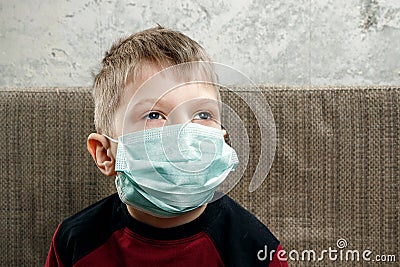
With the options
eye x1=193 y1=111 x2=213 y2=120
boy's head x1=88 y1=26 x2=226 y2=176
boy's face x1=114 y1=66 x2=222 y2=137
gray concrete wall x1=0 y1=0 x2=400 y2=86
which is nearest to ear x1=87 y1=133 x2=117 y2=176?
boy's head x1=88 y1=26 x2=226 y2=176

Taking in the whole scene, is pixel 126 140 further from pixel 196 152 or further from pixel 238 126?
pixel 238 126

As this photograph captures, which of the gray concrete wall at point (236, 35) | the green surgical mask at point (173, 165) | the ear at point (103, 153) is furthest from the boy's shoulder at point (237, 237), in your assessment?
the gray concrete wall at point (236, 35)

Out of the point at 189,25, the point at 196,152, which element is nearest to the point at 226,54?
the point at 189,25

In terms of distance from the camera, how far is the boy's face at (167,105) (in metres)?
1.11

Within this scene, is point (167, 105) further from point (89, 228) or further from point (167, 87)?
point (89, 228)

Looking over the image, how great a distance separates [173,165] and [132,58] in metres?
0.25

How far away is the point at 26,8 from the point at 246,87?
42.4 inches

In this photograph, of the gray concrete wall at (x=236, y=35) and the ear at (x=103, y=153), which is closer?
the ear at (x=103, y=153)

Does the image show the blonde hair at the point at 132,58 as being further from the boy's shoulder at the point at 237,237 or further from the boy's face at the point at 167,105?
the boy's shoulder at the point at 237,237

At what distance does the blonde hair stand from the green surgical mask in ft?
0.36

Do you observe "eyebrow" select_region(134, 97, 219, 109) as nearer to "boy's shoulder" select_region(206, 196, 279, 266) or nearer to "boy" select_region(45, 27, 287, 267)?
"boy" select_region(45, 27, 287, 267)

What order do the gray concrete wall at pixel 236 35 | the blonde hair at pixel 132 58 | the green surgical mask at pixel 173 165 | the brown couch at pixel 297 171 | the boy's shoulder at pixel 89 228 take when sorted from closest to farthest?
the green surgical mask at pixel 173 165, the blonde hair at pixel 132 58, the boy's shoulder at pixel 89 228, the brown couch at pixel 297 171, the gray concrete wall at pixel 236 35

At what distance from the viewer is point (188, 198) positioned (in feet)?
3.67

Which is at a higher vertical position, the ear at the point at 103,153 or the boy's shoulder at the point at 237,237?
the ear at the point at 103,153
